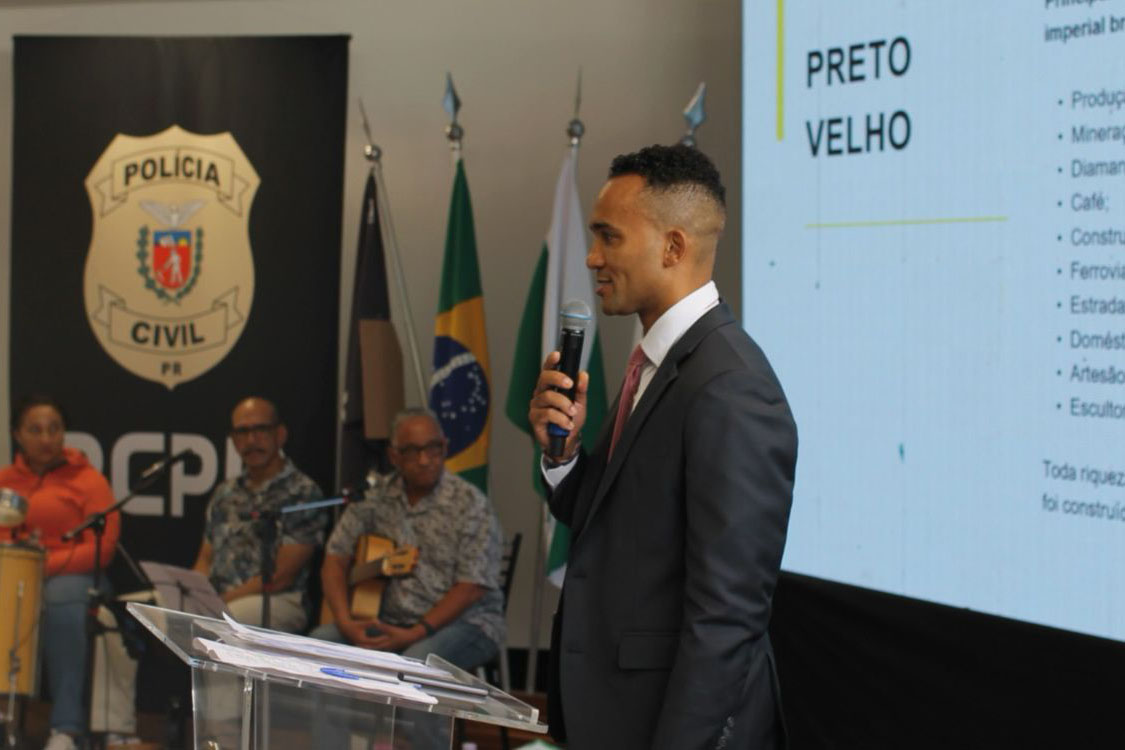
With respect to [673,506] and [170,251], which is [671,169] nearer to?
[673,506]

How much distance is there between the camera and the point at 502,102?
19.6ft

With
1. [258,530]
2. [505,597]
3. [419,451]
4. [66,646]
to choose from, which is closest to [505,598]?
[505,597]

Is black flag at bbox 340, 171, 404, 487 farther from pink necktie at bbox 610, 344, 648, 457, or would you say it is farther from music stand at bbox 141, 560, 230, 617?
pink necktie at bbox 610, 344, 648, 457

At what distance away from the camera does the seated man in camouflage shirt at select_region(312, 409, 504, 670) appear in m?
4.40

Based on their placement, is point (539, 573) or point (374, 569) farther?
point (539, 573)

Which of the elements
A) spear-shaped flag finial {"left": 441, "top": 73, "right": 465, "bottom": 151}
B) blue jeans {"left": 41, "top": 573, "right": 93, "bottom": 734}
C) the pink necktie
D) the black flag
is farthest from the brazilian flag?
the pink necktie

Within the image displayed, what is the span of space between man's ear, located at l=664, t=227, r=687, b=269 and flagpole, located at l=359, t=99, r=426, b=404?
3529 millimetres

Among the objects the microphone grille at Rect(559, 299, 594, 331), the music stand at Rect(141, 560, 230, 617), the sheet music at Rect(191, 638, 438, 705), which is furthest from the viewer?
the music stand at Rect(141, 560, 230, 617)

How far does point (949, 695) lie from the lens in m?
3.22

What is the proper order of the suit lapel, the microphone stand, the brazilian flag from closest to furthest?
the suit lapel, the microphone stand, the brazilian flag

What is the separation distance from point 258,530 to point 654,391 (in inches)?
125

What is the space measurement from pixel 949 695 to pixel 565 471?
1.62m

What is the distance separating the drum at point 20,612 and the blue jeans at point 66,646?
0.21m

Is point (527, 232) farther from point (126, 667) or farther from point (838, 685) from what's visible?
point (838, 685)
